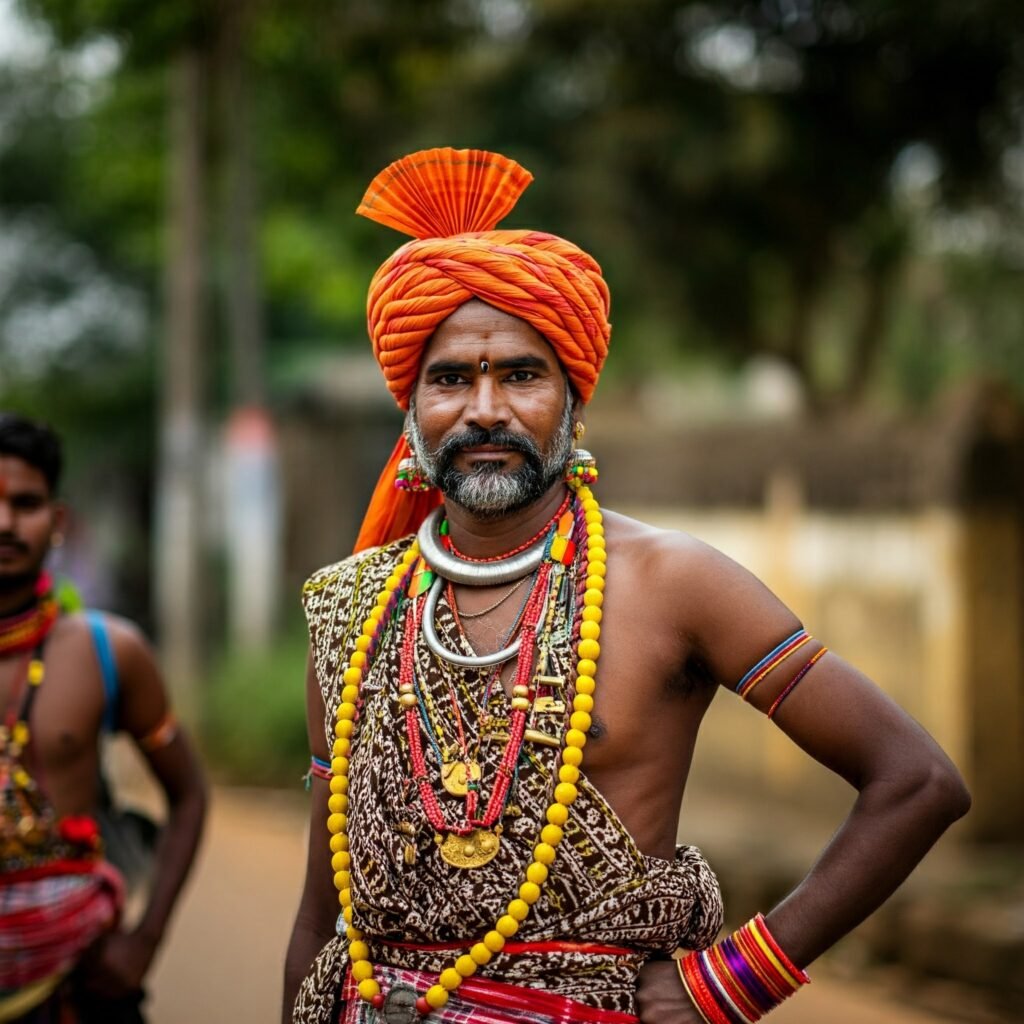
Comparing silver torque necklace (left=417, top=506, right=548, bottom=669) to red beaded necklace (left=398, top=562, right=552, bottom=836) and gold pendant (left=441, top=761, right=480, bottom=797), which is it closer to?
red beaded necklace (left=398, top=562, right=552, bottom=836)

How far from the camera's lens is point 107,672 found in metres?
3.79

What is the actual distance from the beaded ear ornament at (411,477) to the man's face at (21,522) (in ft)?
4.20

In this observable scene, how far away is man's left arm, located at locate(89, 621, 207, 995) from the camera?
3.71 m

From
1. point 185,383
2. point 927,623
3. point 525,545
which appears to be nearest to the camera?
point 525,545

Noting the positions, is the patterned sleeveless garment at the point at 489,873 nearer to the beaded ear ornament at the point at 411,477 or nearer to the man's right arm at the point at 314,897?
the man's right arm at the point at 314,897

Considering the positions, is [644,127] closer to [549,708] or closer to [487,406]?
[487,406]

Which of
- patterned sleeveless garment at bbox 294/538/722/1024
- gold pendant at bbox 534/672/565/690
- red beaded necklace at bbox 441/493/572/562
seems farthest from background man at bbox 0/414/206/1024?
gold pendant at bbox 534/672/565/690

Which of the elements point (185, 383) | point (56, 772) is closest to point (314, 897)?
point (56, 772)

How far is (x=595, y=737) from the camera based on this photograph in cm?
250

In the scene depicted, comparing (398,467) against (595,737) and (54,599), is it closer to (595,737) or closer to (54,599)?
(595,737)

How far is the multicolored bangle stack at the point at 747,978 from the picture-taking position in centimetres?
237

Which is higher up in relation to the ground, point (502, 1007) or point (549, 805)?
point (549, 805)

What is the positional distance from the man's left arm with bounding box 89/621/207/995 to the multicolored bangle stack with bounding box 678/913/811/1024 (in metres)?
1.84

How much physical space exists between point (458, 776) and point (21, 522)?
5.47 feet
